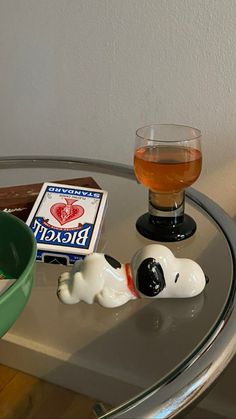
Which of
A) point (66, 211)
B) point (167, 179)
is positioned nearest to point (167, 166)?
point (167, 179)

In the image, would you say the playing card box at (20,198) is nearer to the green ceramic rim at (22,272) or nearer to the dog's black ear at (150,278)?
the green ceramic rim at (22,272)

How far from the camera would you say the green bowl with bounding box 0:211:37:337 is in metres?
0.53

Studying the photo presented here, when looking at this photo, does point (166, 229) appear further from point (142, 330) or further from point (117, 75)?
point (117, 75)

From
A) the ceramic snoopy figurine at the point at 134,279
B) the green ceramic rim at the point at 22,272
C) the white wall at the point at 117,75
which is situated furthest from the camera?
the white wall at the point at 117,75

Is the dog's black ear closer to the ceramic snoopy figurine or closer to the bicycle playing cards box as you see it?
the ceramic snoopy figurine

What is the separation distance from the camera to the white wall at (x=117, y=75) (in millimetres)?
916

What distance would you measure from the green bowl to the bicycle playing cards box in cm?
4

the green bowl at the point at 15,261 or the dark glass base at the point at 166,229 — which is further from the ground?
the green bowl at the point at 15,261

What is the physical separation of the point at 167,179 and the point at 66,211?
0.46ft

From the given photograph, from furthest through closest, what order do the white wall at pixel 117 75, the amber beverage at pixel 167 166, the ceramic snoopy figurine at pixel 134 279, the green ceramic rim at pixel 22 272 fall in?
1. the white wall at pixel 117 75
2. the amber beverage at pixel 167 166
3. the ceramic snoopy figurine at pixel 134 279
4. the green ceramic rim at pixel 22 272

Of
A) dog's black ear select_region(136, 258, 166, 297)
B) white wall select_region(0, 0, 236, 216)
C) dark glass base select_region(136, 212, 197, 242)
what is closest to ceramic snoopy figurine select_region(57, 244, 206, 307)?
dog's black ear select_region(136, 258, 166, 297)

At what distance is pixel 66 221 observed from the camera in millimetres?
743

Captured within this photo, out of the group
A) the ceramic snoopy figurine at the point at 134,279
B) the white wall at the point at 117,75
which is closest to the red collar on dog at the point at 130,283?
the ceramic snoopy figurine at the point at 134,279

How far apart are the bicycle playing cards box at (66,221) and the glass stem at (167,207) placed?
0.07 meters
